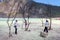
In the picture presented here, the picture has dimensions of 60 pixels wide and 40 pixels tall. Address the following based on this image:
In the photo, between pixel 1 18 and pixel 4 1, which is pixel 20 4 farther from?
pixel 1 18

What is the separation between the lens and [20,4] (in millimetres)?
29281

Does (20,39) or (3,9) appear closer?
(20,39)

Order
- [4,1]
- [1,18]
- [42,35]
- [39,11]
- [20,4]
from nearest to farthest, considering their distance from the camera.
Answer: [42,35], [20,4], [4,1], [39,11], [1,18]

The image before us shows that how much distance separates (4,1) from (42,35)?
22.9 m

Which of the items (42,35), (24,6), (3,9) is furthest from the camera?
(3,9)

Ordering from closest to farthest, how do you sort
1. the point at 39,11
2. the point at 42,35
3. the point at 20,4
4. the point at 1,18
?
the point at 42,35, the point at 20,4, the point at 39,11, the point at 1,18

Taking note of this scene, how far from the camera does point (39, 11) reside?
159 ft

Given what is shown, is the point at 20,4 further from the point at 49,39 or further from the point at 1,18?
the point at 1,18

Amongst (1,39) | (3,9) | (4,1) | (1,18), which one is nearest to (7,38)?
(1,39)

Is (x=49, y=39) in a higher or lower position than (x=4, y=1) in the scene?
lower

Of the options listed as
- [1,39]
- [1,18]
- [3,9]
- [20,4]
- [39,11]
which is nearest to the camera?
[1,39]

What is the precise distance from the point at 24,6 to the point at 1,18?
90.8ft

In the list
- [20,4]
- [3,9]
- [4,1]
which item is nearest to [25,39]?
[20,4]

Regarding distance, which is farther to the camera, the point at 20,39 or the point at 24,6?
the point at 24,6
